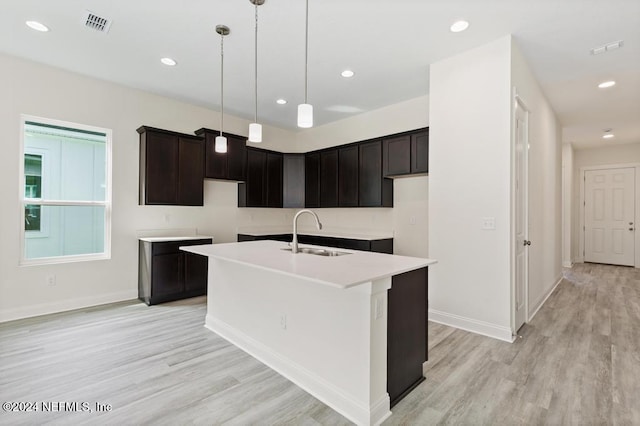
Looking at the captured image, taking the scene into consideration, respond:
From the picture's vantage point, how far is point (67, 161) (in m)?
3.92

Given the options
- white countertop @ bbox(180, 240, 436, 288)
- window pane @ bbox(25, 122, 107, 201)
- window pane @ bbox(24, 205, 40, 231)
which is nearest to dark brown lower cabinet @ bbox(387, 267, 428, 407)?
white countertop @ bbox(180, 240, 436, 288)

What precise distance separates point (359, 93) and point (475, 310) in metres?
3.17

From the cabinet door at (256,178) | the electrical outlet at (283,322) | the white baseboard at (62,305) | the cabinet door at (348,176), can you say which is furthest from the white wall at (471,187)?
the white baseboard at (62,305)

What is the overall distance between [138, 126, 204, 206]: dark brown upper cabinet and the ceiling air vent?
1407 mm

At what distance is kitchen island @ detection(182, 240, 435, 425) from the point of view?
1801 mm

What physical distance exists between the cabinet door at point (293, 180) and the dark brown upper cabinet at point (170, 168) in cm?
172

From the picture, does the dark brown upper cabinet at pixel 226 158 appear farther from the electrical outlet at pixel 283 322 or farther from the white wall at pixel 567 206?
the white wall at pixel 567 206

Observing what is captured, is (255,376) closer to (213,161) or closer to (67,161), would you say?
(213,161)

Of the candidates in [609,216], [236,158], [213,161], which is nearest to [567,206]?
[609,216]

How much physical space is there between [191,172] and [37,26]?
7.13ft

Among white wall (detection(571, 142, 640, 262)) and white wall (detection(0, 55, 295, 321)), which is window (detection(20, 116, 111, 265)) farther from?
white wall (detection(571, 142, 640, 262))

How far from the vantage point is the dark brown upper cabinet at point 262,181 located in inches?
214

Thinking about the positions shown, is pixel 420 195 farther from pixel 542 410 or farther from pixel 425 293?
pixel 542 410

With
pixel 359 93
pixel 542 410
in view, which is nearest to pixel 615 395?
pixel 542 410
